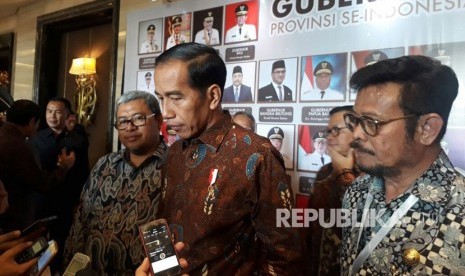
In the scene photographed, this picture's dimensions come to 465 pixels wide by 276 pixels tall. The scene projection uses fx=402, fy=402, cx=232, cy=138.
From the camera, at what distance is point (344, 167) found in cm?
144

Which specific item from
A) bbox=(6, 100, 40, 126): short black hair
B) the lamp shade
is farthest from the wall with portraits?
the lamp shade

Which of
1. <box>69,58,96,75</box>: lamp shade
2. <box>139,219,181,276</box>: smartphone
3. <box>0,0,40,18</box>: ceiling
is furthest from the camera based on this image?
<box>0,0,40,18</box>: ceiling

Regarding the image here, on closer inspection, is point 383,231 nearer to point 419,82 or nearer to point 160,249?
point 419,82

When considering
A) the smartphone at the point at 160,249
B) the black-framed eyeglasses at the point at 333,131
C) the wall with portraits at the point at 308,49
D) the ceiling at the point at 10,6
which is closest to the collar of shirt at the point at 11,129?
the wall with portraits at the point at 308,49

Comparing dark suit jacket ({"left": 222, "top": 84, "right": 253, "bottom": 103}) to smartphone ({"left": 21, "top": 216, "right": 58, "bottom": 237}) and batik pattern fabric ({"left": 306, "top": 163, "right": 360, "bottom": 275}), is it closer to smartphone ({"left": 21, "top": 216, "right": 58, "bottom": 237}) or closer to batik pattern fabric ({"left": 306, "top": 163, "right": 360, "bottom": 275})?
batik pattern fabric ({"left": 306, "top": 163, "right": 360, "bottom": 275})

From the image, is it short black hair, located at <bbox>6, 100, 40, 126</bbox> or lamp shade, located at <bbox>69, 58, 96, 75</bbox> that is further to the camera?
lamp shade, located at <bbox>69, 58, 96, 75</bbox>

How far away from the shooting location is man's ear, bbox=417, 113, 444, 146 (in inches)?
42.7

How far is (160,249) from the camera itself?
3.19 feet

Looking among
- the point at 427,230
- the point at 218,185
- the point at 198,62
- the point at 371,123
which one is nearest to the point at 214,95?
the point at 198,62

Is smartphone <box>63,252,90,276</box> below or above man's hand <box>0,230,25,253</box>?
below

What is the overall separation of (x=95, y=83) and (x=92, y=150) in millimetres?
572

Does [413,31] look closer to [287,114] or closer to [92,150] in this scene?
[287,114]

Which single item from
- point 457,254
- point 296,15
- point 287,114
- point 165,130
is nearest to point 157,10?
point 165,130

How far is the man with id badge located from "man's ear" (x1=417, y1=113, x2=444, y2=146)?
385mm
